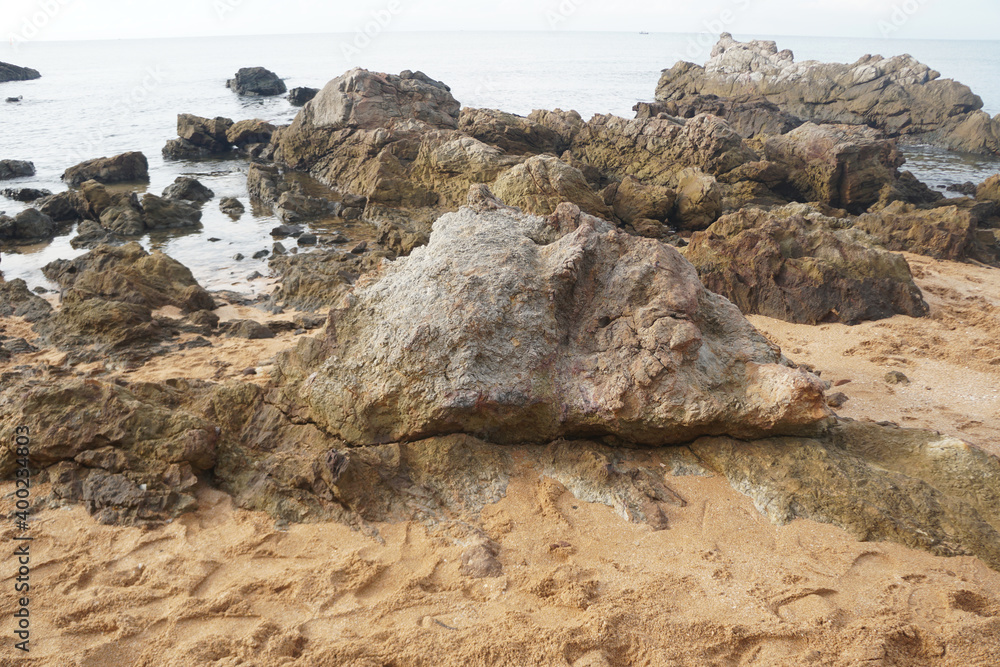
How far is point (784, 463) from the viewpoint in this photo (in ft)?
12.0

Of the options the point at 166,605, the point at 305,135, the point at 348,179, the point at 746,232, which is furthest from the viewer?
the point at 305,135

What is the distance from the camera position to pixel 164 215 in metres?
13.3

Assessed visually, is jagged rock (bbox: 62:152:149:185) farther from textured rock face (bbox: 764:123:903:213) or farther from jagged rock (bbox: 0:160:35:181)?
textured rock face (bbox: 764:123:903:213)

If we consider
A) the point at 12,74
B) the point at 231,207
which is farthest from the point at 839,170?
the point at 12,74

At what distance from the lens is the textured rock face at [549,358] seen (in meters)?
3.76

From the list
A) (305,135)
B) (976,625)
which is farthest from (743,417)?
(305,135)

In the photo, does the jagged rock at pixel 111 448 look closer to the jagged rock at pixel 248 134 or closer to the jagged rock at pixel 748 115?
the jagged rock at pixel 248 134

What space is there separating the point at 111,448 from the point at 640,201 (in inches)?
404

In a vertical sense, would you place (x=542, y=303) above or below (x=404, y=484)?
above

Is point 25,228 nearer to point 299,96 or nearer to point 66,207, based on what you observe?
point 66,207

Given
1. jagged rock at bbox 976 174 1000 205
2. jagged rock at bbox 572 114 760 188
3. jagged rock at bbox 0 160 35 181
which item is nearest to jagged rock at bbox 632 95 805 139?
jagged rock at bbox 572 114 760 188

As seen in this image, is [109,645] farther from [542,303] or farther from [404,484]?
[542,303]

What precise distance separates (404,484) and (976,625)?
2.88 metres

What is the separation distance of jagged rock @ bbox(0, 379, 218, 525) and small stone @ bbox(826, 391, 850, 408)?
4.73 metres
